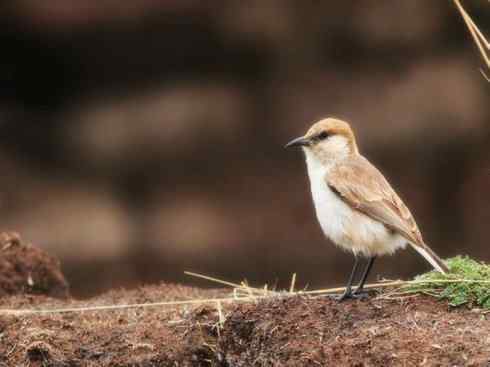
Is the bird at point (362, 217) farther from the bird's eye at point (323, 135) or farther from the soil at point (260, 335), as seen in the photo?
the soil at point (260, 335)

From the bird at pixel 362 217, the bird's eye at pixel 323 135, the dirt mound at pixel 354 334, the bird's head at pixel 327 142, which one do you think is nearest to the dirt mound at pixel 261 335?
the dirt mound at pixel 354 334

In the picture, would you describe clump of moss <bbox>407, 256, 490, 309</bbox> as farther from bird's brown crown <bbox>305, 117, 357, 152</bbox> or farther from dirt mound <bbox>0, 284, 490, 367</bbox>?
bird's brown crown <bbox>305, 117, 357, 152</bbox>

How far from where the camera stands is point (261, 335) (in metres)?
7.51

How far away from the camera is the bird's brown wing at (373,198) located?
319 inches

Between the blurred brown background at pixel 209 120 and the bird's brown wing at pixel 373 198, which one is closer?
the bird's brown wing at pixel 373 198

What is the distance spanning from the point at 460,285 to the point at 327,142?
5.40 feet

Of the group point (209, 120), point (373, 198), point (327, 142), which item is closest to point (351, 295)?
point (373, 198)

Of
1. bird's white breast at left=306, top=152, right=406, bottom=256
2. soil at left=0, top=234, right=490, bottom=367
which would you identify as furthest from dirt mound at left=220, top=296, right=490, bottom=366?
bird's white breast at left=306, top=152, right=406, bottom=256

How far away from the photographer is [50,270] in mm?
10141

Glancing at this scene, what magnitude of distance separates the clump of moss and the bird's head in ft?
4.03

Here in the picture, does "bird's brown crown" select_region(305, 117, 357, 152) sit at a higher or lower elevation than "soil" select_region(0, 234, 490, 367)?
higher

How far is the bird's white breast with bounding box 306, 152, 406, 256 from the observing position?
8180 mm

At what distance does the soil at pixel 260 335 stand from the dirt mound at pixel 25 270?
52.7 inches

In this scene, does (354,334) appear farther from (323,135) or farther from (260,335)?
(323,135)
